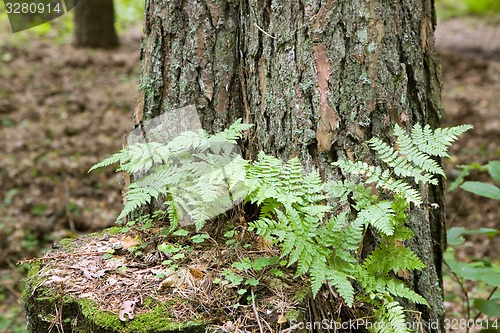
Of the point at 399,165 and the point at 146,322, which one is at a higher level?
the point at 399,165

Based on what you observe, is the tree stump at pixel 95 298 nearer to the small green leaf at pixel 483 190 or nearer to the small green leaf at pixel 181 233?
the small green leaf at pixel 181 233

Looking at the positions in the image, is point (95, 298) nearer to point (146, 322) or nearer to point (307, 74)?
point (146, 322)

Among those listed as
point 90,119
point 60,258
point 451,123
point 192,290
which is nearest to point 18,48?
point 90,119

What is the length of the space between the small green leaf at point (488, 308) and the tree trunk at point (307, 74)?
1.73 feet

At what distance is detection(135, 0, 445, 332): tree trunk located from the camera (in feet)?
8.46

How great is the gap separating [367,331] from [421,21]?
162 cm

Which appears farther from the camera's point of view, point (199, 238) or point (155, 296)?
point (199, 238)

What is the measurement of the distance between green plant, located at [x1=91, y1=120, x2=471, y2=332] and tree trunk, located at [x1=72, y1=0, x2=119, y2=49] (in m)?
8.47

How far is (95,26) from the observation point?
410 inches

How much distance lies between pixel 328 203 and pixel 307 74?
2.11 ft

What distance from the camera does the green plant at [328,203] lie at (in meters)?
2.23

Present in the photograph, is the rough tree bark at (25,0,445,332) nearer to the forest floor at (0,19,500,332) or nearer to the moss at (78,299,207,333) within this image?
the moss at (78,299,207,333)

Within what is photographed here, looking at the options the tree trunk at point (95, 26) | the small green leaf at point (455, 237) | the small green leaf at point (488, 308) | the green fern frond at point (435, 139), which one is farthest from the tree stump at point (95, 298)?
the tree trunk at point (95, 26)

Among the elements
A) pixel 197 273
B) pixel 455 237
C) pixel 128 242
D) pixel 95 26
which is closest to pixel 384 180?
pixel 197 273
